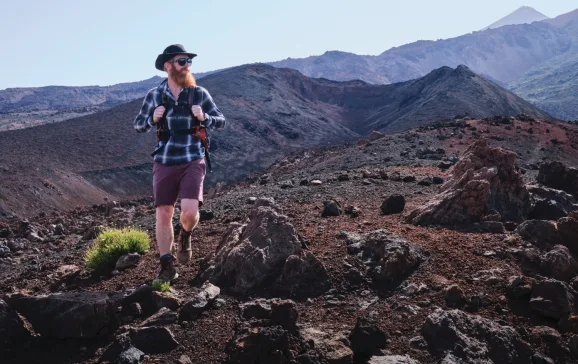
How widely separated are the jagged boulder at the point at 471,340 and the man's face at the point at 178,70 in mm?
2889

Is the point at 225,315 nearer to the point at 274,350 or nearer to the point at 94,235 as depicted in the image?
the point at 274,350

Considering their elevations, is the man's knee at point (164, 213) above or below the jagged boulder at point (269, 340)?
above

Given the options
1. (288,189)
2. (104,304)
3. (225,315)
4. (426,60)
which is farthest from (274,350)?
(426,60)

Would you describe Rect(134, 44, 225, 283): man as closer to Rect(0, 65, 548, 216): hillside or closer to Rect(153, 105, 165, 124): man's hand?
Rect(153, 105, 165, 124): man's hand

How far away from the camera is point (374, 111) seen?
195 feet

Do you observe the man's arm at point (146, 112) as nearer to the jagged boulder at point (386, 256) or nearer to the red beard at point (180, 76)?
the red beard at point (180, 76)

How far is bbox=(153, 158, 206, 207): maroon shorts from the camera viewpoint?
4.23 metres

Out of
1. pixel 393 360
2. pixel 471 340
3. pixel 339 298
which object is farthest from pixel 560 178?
pixel 393 360

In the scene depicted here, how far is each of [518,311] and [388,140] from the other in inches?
848

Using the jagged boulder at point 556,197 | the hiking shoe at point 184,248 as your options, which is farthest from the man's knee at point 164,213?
the jagged boulder at point 556,197

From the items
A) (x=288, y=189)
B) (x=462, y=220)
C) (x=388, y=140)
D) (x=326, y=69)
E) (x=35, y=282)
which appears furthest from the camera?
(x=326, y=69)

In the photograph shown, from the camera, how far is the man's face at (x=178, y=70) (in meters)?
4.27

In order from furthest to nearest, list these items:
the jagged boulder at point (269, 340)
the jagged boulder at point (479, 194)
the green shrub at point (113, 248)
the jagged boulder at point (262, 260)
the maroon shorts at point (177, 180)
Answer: the jagged boulder at point (479, 194) → the green shrub at point (113, 248) → the maroon shorts at point (177, 180) → the jagged boulder at point (262, 260) → the jagged boulder at point (269, 340)

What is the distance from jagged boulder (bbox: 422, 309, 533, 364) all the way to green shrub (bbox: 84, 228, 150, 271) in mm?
3595
